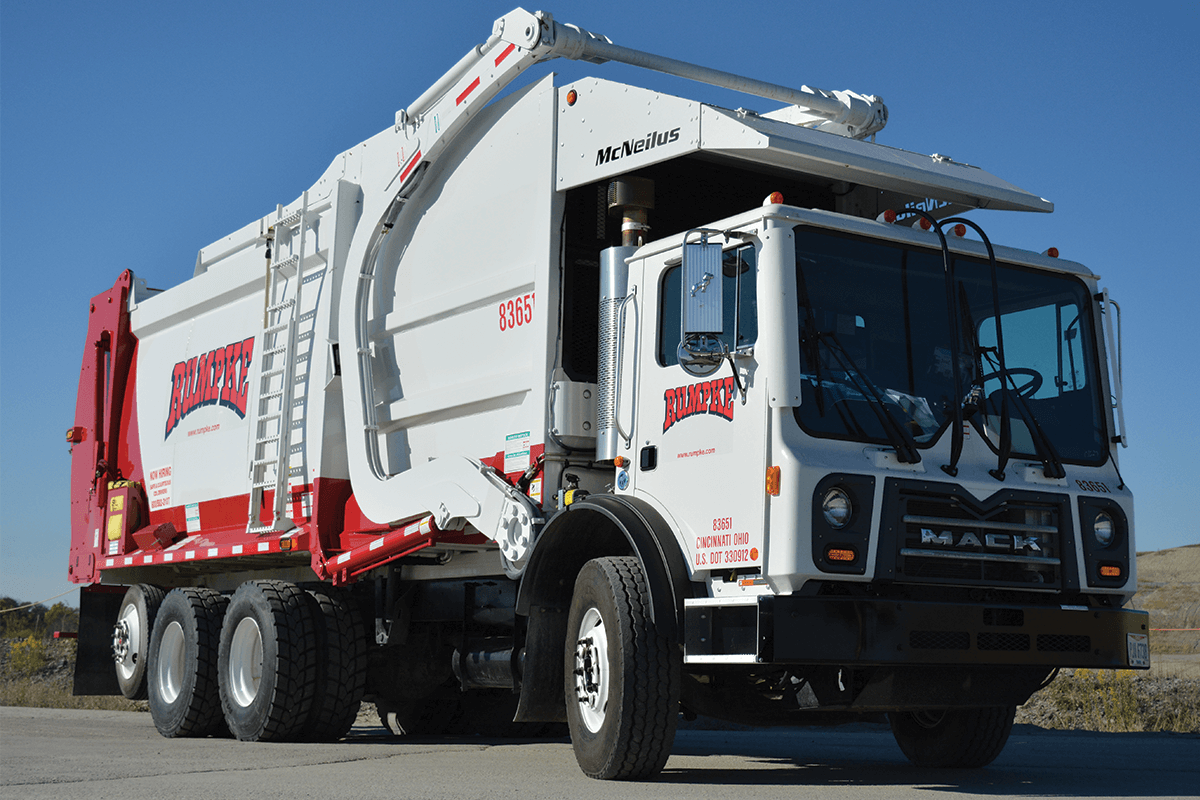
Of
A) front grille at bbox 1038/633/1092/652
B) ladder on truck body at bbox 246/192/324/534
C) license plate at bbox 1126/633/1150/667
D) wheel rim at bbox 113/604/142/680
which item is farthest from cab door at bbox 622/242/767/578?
wheel rim at bbox 113/604/142/680

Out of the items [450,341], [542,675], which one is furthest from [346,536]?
[542,675]

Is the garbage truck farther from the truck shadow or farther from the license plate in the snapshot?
the truck shadow

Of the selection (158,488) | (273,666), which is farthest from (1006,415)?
(158,488)

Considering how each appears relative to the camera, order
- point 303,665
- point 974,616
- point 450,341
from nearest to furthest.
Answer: point 974,616, point 450,341, point 303,665

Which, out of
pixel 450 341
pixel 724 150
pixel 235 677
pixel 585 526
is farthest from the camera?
pixel 235 677

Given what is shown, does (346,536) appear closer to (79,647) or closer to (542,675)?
(542,675)

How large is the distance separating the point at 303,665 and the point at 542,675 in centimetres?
266

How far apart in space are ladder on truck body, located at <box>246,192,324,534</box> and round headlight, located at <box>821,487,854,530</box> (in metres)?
4.83

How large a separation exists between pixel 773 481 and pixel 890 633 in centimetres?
82

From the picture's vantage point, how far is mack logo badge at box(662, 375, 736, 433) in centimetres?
638

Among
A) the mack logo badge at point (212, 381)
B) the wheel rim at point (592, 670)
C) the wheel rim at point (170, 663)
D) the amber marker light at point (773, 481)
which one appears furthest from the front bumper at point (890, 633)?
the wheel rim at point (170, 663)

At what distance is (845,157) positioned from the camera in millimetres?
6828

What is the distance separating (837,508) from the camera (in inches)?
236

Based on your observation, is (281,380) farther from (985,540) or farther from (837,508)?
(985,540)
